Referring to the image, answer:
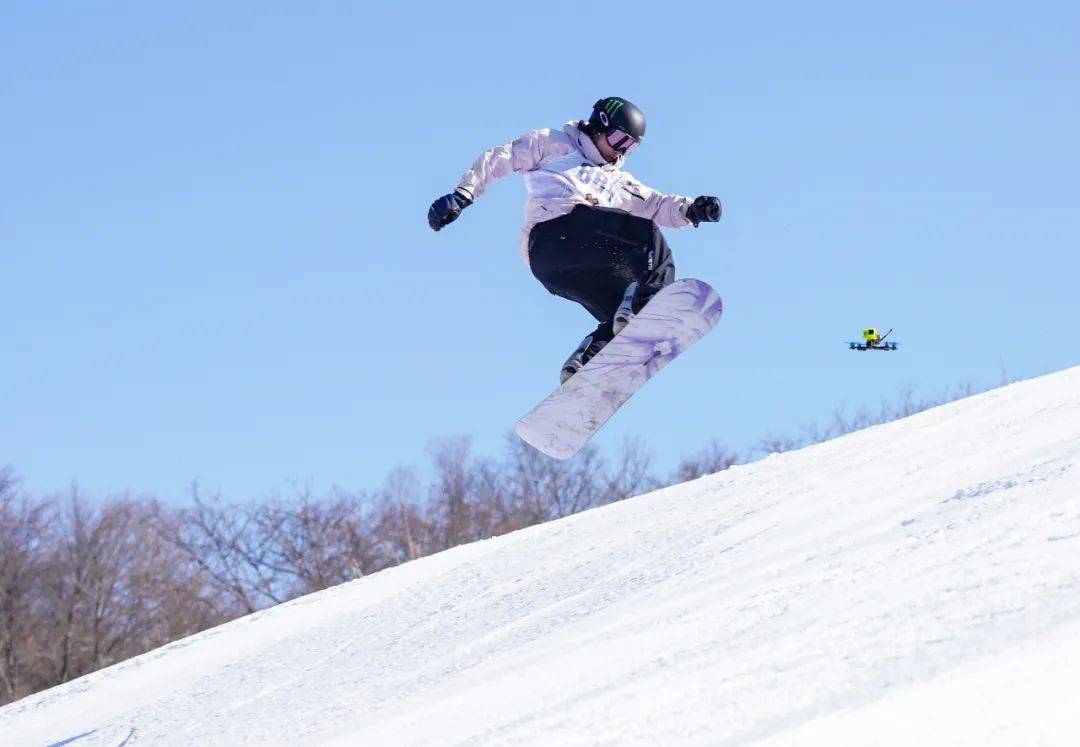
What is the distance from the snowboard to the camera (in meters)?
7.79

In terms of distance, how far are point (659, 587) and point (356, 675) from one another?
1548mm

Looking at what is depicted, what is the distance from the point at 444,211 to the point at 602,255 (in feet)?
2.64

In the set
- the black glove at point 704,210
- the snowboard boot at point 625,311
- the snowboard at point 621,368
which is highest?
the black glove at point 704,210

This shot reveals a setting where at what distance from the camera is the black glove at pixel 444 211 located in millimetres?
7656

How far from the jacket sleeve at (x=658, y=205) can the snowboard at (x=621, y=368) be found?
544 millimetres

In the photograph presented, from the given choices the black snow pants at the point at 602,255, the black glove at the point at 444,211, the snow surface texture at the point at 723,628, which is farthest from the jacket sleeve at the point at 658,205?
the snow surface texture at the point at 723,628

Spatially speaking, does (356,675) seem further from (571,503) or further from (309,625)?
(571,503)

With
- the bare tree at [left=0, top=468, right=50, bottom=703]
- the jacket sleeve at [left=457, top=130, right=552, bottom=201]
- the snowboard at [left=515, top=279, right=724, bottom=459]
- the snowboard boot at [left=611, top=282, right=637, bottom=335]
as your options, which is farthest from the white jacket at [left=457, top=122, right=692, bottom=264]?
the bare tree at [left=0, top=468, right=50, bottom=703]

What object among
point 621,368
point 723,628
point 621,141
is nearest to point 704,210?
point 621,141

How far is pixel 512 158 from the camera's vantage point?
8062mm

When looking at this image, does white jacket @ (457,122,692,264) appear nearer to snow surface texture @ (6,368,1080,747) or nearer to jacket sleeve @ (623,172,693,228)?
jacket sleeve @ (623,172,693,228)

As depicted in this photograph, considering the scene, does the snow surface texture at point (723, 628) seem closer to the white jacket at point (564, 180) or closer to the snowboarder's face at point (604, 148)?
the white jacket at point (564, 180)

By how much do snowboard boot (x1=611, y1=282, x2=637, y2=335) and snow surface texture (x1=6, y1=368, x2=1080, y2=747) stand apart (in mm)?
1122

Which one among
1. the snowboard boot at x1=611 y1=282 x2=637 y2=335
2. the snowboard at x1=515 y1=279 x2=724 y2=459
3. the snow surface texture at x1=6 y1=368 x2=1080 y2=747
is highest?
the snowboard boot at x1=611 y1=282 x2=637 y2=335
